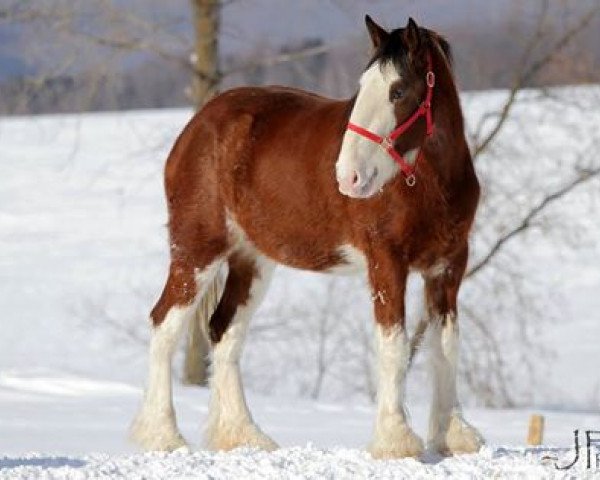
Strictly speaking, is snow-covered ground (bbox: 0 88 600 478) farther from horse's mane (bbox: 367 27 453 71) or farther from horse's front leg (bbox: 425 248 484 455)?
horse's mane (bbox: 367 27 453 71)

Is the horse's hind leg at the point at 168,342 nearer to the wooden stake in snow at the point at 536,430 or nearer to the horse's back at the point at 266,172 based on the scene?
the horse's back at the point at 266,172

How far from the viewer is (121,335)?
926 inches

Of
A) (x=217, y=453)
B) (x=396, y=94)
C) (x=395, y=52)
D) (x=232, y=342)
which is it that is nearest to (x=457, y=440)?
(x=217, y=453)

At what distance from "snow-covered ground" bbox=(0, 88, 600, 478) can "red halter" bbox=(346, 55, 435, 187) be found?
1.36m

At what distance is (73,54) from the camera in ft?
49.2

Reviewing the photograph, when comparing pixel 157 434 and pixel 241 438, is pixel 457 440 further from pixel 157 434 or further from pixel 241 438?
pixel 157 434

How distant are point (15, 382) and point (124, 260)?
13.7m

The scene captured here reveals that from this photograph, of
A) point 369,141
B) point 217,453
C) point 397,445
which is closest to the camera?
point 369,141

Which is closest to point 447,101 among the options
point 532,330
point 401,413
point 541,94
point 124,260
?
point 401,413

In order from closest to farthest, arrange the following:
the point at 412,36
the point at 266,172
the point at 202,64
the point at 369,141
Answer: the point at 369,141 < the point at 412,36 < the point at 266,172 < the point at 202,64

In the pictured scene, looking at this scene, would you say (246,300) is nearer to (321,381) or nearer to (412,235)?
(412,235)

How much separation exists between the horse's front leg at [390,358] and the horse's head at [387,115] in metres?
0.43

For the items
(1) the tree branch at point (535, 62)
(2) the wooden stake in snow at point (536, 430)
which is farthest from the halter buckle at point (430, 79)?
(1) the tree branch at point (535, 62)

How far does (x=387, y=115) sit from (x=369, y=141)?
15cm
